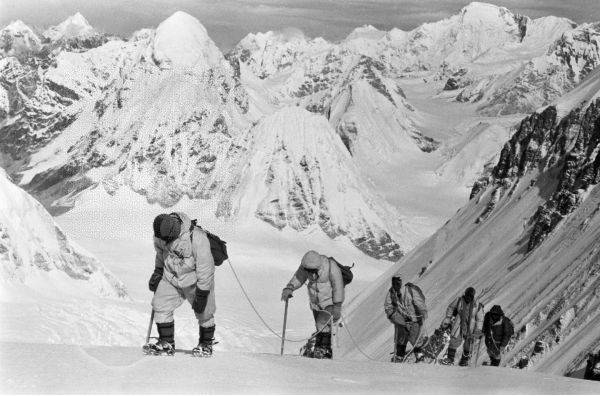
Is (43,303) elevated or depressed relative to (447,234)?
depressed

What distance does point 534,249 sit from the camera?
45938 millimetres

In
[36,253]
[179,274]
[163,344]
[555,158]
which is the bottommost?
[36,253]

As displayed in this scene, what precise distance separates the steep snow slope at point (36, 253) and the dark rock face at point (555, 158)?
38879mm

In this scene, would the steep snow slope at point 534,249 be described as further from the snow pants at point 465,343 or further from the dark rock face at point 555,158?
the snow pants at point 465,343

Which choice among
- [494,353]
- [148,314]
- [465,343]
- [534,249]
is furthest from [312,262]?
[148,314]

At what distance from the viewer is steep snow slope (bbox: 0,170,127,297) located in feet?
282

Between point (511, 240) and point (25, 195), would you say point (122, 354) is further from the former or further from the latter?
point (25, 195)

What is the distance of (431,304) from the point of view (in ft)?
164

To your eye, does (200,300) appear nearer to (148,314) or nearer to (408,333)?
(408,333)

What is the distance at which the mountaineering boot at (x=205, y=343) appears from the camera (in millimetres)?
15969

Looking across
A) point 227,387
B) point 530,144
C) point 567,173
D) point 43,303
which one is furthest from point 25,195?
point 227,387

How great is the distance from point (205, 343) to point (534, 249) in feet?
105

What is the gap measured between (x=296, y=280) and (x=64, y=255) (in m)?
77.6

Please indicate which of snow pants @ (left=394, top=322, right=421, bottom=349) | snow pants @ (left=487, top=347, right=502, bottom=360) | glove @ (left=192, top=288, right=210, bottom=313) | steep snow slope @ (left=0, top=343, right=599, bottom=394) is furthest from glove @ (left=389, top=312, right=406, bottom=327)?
glove @ (left=192, top=288, right=210, bottom=313)
